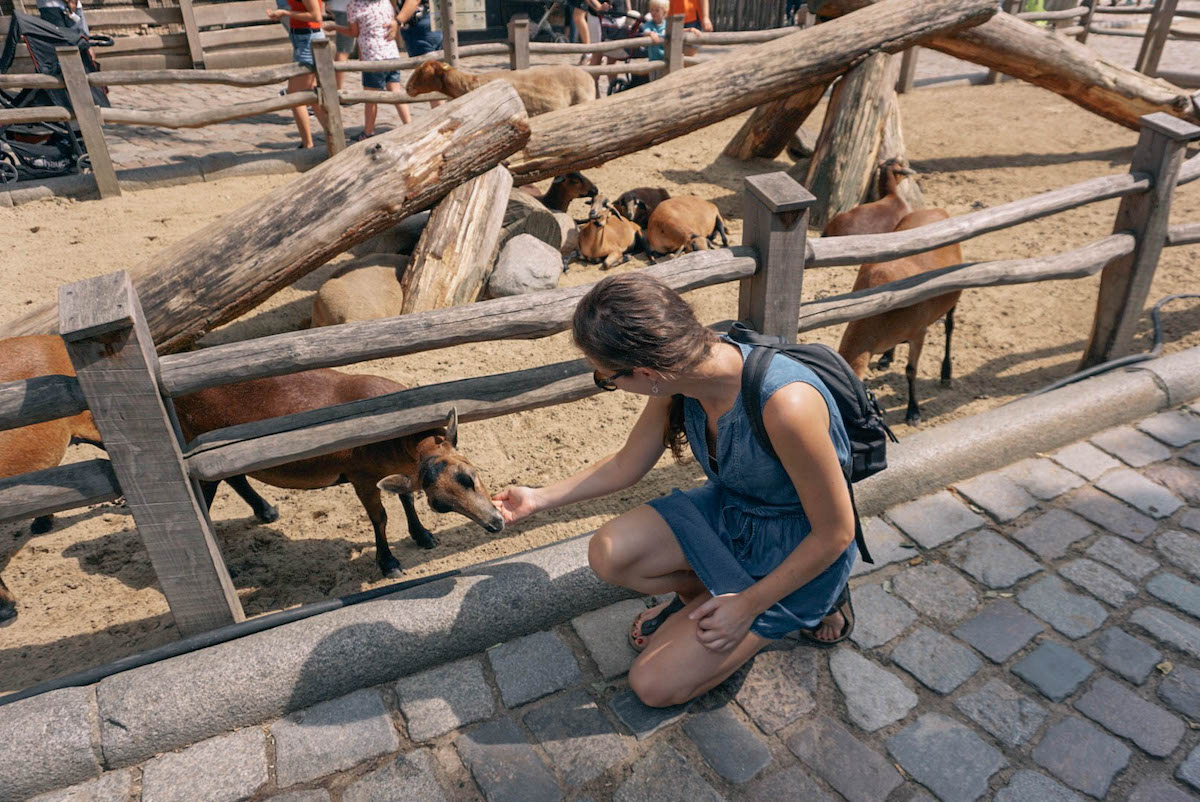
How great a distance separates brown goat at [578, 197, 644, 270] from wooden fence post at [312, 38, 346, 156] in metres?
2.83

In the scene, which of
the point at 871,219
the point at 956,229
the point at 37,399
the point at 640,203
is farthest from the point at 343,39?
the point at 37,399

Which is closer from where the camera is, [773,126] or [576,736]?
[576,736]

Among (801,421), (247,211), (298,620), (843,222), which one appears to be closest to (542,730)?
(298,620)

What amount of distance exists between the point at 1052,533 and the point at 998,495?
0.88 feet

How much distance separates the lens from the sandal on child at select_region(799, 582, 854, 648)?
271 centimetres

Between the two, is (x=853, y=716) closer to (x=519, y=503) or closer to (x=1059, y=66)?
(x=519, y=503)

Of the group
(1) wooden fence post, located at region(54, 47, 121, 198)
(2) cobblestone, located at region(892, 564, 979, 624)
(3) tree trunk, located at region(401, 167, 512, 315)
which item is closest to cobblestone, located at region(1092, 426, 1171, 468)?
(2) cobblestone, located at region(892, 564, 979, 624)

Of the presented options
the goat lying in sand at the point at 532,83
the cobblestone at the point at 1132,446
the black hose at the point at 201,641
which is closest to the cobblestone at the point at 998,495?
the cobblestone at the point at 1132,446

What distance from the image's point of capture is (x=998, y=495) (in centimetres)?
344

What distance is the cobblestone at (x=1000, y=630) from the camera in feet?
8.84

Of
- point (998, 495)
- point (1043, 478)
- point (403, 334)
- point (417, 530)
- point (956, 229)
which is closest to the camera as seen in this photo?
point (403, 334)

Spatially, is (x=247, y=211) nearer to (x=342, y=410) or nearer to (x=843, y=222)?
(x=342, y=410)

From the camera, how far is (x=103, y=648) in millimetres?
3154

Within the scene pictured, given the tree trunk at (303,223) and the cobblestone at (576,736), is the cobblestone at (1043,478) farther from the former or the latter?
the tree trunk at (303,223)
